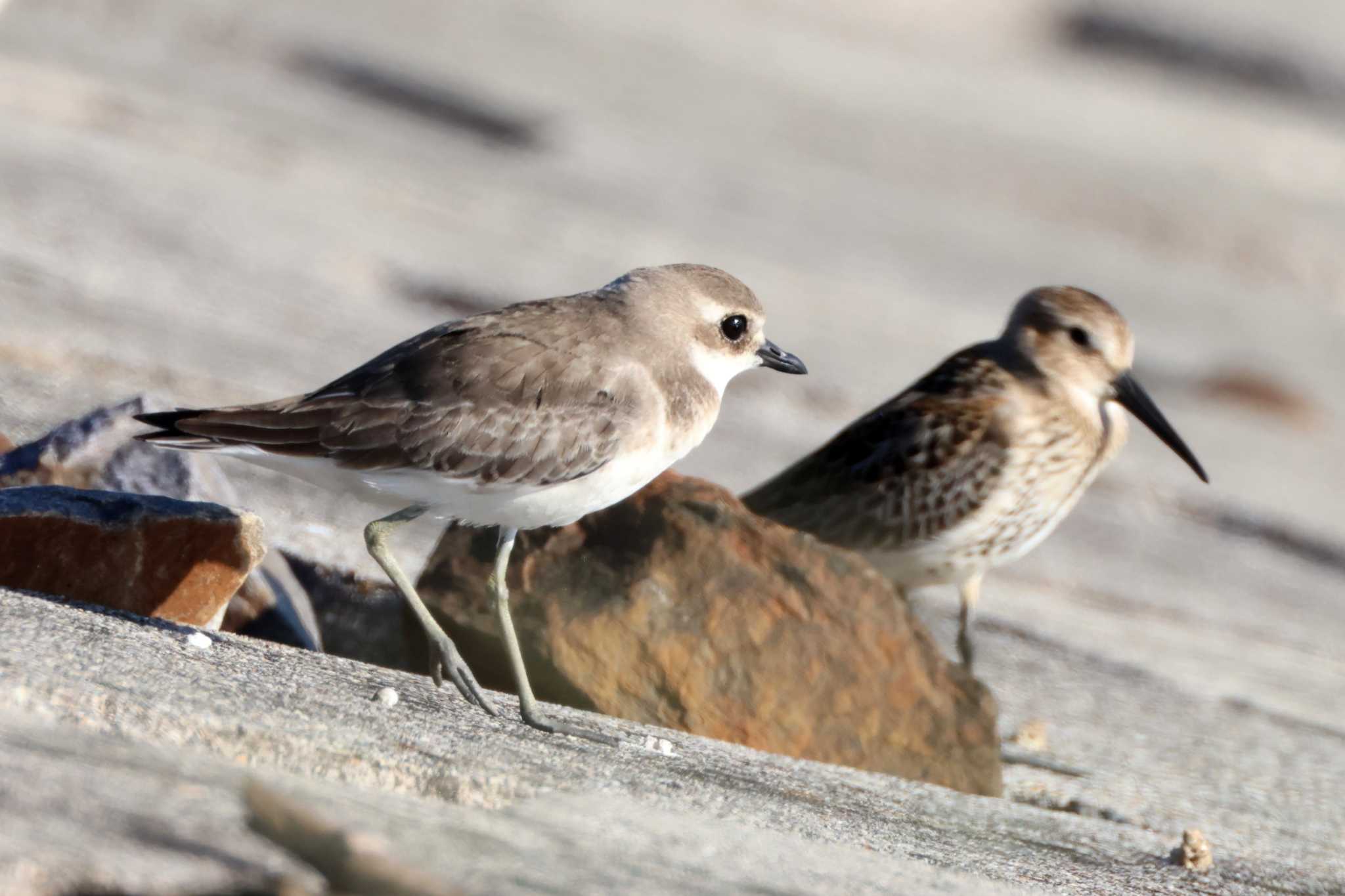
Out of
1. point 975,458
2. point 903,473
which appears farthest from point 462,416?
point 975,458

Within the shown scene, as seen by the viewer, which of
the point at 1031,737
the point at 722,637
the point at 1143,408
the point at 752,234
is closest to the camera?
the point at 722,637

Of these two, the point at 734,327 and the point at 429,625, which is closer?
the point at 429,625

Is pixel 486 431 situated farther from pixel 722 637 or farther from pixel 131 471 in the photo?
pixel 131 471

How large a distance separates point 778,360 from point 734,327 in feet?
0.84

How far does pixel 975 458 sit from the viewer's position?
7035mm

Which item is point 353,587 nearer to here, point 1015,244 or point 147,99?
point 147,99

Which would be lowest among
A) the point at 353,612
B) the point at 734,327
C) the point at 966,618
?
the point at 353,612

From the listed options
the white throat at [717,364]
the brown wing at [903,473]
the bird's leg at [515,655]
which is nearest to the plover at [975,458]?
the brown wing at [903,473]

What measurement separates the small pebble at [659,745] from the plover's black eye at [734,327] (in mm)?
1327

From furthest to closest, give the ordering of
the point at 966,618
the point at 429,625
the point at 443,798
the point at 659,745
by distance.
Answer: the point at 966,618
the point at 429,625
the point at 659,745
the point at 443,798

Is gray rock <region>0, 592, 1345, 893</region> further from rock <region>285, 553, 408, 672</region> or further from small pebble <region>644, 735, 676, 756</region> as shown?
rock <region>285, 553, 408, 672</region>

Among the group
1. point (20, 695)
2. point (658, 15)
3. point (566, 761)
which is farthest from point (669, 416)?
point (658, 15)

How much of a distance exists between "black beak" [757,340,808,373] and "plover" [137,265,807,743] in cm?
60

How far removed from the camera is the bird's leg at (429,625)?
15.9 feet
